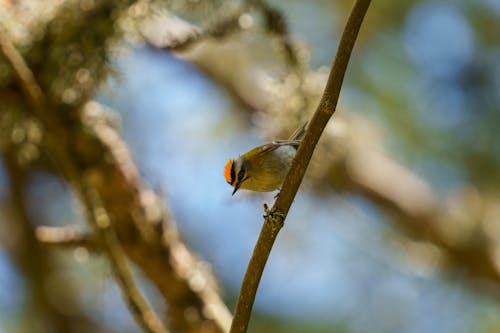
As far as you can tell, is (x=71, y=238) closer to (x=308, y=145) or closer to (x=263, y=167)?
(x=263, y=167)

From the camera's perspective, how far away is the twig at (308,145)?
1052 millimetres

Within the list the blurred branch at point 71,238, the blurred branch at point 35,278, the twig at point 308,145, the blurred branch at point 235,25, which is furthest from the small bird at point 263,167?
the blurred branch at point 35,278

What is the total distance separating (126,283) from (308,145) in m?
0.73

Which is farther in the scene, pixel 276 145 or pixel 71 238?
pixel 71 238

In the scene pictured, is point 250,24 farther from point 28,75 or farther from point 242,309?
point 242,309

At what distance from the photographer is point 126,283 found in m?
1.62

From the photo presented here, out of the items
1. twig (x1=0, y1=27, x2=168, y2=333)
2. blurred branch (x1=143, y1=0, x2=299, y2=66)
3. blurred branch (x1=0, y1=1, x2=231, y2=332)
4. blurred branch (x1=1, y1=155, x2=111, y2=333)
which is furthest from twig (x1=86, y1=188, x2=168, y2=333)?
blurred branch (x1=1, y1=155, x2=111, y2=333)

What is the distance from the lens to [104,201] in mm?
2102

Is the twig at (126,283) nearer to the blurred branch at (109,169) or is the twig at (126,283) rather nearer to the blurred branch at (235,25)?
the blurred branch at (109,169)

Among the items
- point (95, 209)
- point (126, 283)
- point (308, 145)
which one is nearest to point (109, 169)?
point (95, 209)

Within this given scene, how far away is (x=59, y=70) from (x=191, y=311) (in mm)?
759

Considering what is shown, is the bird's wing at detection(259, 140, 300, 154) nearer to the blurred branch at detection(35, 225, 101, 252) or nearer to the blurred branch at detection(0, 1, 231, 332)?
the blurred branch at detection(0, 1, 231, 332)

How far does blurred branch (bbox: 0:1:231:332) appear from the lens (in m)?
1.88

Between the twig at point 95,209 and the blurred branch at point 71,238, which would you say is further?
the blurred branch at point 71,238
